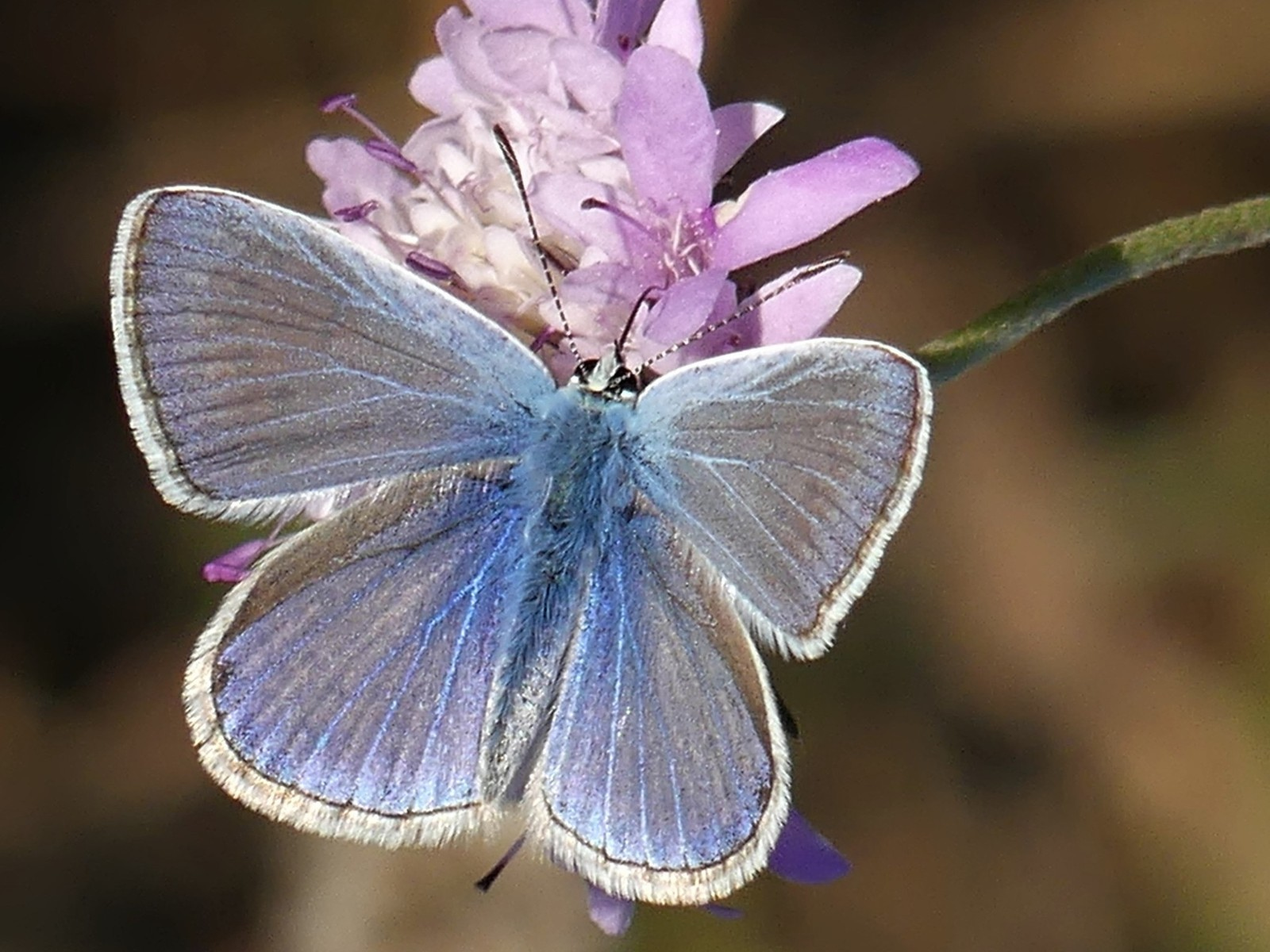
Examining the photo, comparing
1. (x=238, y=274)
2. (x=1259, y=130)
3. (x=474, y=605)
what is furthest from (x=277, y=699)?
(x=1259, y=130)

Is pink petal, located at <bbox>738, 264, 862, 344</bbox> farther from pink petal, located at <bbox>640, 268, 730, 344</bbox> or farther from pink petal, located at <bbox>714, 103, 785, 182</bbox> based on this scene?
pink petal, located at <bbox>714, 103, 785, 182</bbox>

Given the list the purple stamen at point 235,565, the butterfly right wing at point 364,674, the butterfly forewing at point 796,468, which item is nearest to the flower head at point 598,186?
the butterfly forewing at point 796,468

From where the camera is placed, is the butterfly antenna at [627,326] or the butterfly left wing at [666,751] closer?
the butterfly left wing at [666,751]

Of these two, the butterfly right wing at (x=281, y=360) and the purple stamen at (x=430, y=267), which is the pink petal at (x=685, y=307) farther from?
the purple stamen at (x=430, y=267)

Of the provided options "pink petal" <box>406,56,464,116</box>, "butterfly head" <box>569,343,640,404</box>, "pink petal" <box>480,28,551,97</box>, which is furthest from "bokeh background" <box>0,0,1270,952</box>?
"butterfly head" <box>569,343,640,404</box>

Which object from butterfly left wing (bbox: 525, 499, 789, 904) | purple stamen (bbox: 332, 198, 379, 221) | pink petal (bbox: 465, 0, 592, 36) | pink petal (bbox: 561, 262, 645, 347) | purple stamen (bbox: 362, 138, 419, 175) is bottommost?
butterfly left wing (bbox: 525, 499, 789, 904)

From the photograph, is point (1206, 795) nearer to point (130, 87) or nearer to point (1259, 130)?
point (1259, 130)
